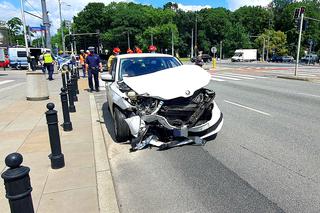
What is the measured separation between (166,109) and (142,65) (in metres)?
2.42

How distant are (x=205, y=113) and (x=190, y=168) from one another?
1.31 metres

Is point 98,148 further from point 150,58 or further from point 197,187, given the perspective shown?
→ point 150,58

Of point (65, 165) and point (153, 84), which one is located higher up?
point (153, 84)

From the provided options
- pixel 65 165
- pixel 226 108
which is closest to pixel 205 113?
pixel 65 165

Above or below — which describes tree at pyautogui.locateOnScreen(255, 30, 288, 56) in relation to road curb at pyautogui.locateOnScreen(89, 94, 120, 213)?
above

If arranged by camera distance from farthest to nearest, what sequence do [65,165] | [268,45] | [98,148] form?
[268,45], [98,148], [65,165]

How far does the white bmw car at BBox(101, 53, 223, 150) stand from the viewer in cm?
546

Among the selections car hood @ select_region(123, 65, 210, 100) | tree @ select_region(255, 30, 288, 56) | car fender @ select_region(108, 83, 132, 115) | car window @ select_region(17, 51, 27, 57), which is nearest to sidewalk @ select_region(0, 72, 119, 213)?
car fender @ select_region(108, 83, 132, 115)

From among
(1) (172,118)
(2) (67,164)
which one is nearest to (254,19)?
(1) (172,118)

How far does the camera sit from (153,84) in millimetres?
5742

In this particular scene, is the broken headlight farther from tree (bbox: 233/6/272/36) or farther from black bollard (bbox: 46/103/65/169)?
tree (bbox: 233/6/272/36)

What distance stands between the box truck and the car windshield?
67.9m

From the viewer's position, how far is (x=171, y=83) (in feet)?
18.6

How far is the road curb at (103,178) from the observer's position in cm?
381
